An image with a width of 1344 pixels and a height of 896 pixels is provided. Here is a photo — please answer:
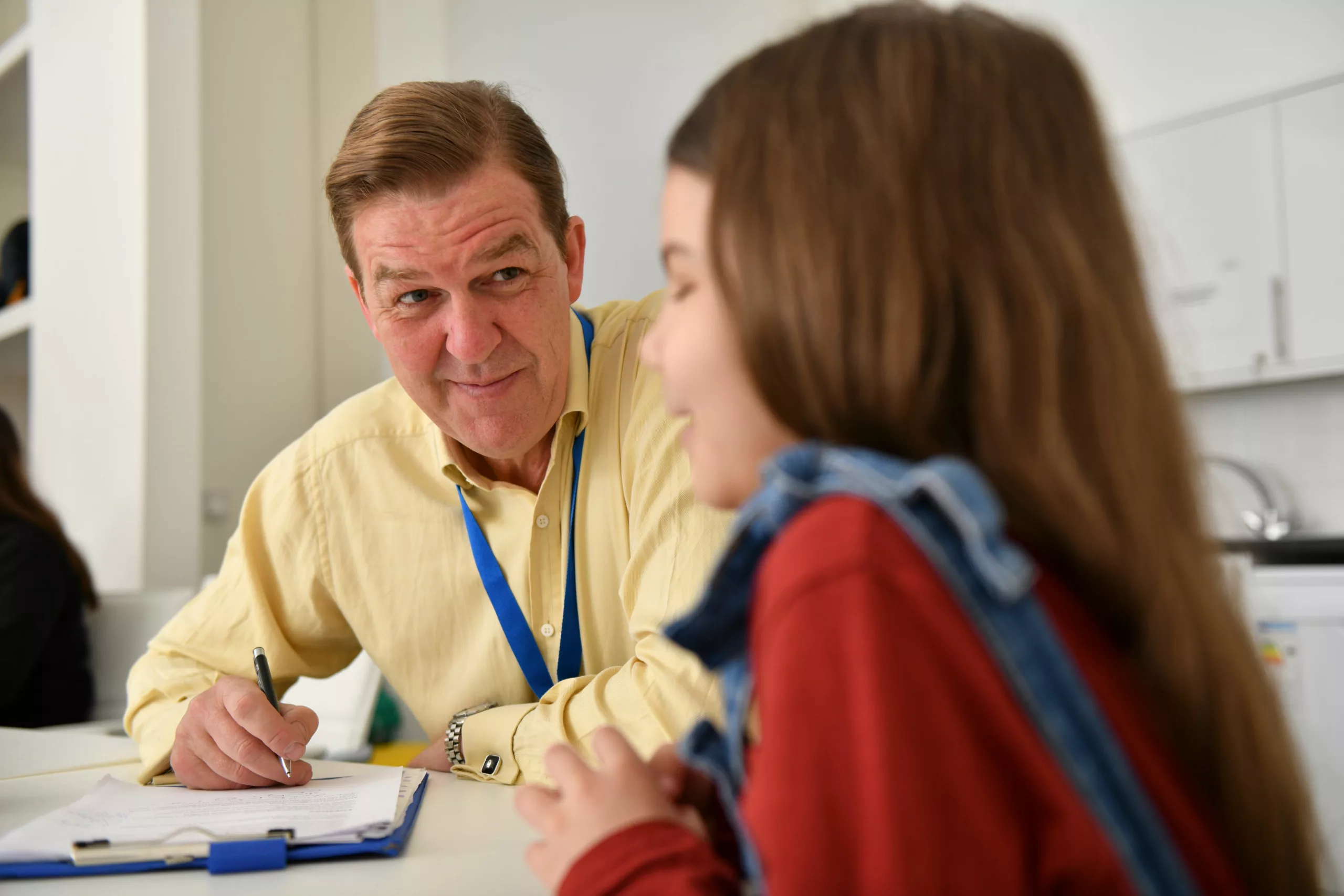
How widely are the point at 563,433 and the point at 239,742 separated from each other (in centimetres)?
61

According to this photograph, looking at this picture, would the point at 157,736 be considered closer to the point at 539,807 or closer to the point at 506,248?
the point at 506,248

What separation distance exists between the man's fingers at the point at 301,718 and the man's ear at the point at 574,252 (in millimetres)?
708

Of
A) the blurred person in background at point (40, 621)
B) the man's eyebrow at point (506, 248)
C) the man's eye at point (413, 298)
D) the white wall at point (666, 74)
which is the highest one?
the white wall at point (666, 74)

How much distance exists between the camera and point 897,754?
1.41ft

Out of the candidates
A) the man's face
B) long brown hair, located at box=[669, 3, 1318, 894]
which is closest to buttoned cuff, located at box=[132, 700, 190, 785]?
the man's face

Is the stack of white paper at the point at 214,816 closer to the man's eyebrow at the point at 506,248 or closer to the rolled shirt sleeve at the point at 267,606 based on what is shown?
the rolled shirt sleeve at the point at 267,606

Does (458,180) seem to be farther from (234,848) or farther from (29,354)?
(29,354)

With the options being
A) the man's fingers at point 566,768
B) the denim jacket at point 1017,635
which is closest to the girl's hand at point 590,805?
the man's fingers at point 566,768

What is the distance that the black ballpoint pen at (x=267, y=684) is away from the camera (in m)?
1.20

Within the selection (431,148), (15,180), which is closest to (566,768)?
(431,148)

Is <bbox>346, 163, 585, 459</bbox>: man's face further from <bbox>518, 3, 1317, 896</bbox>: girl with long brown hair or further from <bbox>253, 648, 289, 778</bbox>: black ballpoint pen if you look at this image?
<bbox>518, 3, 1317, 896</bbox>: girl with long brown hair

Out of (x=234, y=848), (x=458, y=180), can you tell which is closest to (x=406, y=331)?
(x=458, y=180)

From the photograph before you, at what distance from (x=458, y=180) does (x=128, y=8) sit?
9.12 feet

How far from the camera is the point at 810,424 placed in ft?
1.88
